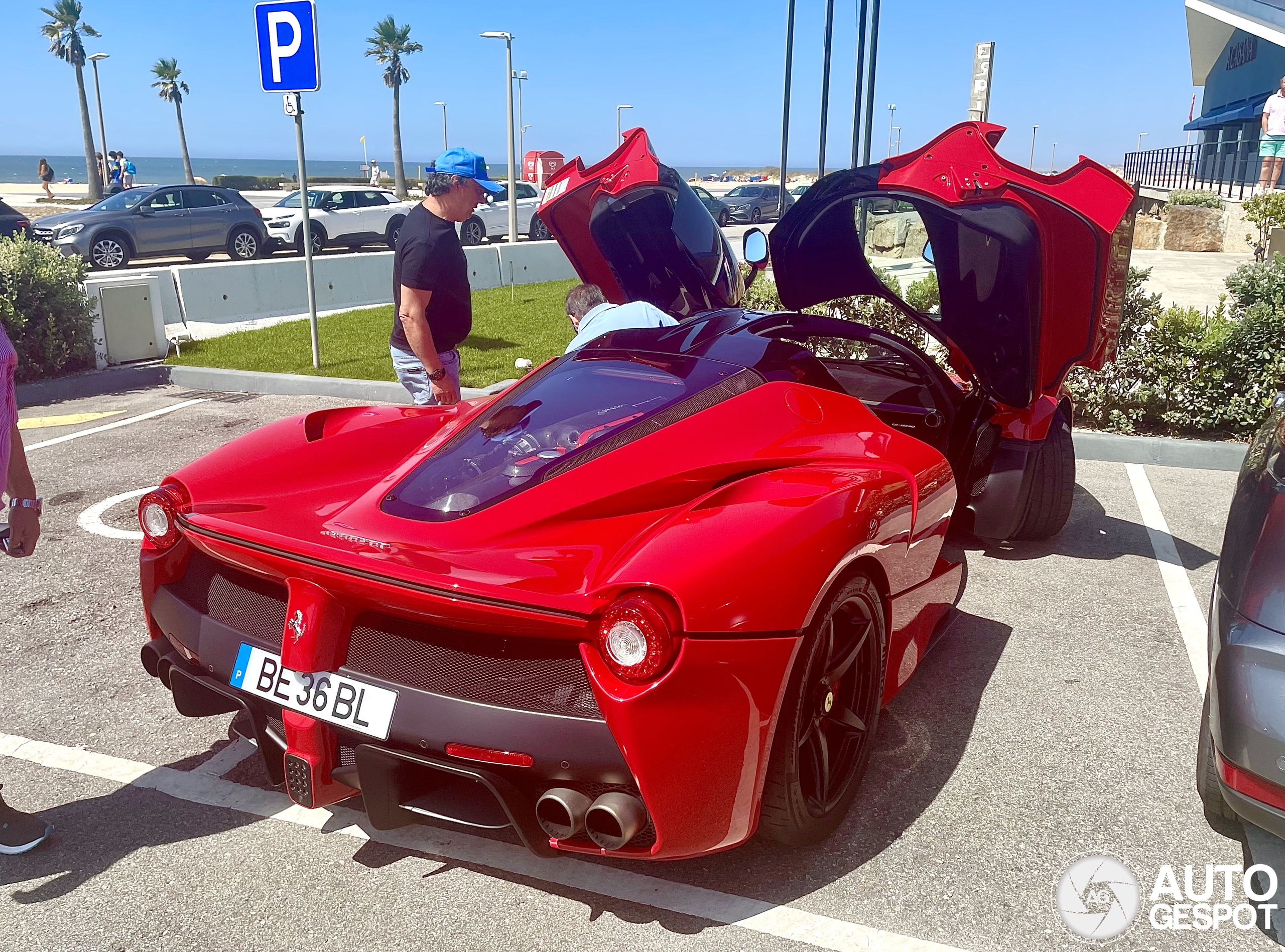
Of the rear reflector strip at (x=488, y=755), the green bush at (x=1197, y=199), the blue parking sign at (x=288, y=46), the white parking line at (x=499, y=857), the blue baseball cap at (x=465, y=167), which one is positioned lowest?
the white parking line at (x=499, y=857)

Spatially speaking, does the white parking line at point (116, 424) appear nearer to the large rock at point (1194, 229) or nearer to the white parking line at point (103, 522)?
the white parking line at point (103, 522)

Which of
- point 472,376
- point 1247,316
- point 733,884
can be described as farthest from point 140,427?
point 1247,316

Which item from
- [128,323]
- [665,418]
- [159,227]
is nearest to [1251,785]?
[665,418]

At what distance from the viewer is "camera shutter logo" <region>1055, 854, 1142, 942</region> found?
2.52m

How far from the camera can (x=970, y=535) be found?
5.20 metres

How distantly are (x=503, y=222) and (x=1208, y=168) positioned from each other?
54.7 ft

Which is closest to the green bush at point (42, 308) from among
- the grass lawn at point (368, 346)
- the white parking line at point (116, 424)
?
the grass lawn at point (368, 346)

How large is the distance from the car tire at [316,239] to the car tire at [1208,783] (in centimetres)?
2054

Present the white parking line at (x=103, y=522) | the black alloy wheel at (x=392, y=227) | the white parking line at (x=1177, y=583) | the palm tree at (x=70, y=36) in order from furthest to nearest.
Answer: the palm tree at (x=70, y=36) → the black alloy wheel at (x=392, y=227) → the white parking line at (x=103, y=522) → the white parking line at (x=1177, y=583)

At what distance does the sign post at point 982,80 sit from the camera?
1066 cm

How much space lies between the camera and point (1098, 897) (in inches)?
103

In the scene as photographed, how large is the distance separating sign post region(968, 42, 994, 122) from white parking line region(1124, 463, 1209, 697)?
19.0 feet

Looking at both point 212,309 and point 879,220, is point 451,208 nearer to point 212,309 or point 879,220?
point 212,309

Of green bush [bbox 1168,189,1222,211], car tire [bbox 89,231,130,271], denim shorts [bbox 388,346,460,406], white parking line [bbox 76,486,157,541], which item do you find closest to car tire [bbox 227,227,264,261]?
car tire [bbox 89,231,130,271]
